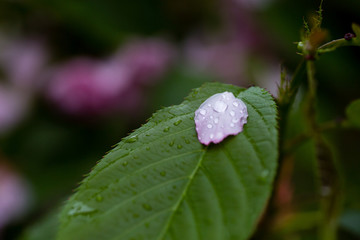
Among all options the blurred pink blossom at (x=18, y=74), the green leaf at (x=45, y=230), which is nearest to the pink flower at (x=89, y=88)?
the blurred pink blossom at (x=18, y=74)

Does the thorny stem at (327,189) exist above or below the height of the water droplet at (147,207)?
below

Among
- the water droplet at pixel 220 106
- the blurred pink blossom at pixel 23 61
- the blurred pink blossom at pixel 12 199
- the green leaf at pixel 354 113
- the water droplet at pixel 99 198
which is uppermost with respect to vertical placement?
the water droplet at pixel 220 106

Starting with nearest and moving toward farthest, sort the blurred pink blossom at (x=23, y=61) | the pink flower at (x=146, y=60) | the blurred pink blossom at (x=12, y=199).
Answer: the blurred pink blossom at (x=12, y=199) → the pink flower at (x=146, y=60) → the blurred pink blossom at (x=23, y=61)

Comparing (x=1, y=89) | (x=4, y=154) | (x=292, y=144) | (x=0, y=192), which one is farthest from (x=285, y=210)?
(x=1, y=89)

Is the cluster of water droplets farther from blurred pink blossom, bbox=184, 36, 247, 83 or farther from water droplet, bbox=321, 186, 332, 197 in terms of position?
blurred pink blossom, bbox=184, 36, 247, 83

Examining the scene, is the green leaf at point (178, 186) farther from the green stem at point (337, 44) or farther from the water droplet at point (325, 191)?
the water droplet at point (325, 191)

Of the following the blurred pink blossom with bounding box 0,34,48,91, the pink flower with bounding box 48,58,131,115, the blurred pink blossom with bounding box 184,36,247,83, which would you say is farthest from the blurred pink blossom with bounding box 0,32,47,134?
the blurred pink blossom with bounding box 184,36,247,83

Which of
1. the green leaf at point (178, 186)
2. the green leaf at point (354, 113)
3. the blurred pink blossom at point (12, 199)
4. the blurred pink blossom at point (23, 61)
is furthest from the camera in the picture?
the blurred pink blossom at point (23, 61)

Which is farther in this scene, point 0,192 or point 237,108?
point 0,192

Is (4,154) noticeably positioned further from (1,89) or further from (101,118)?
(101,118)
